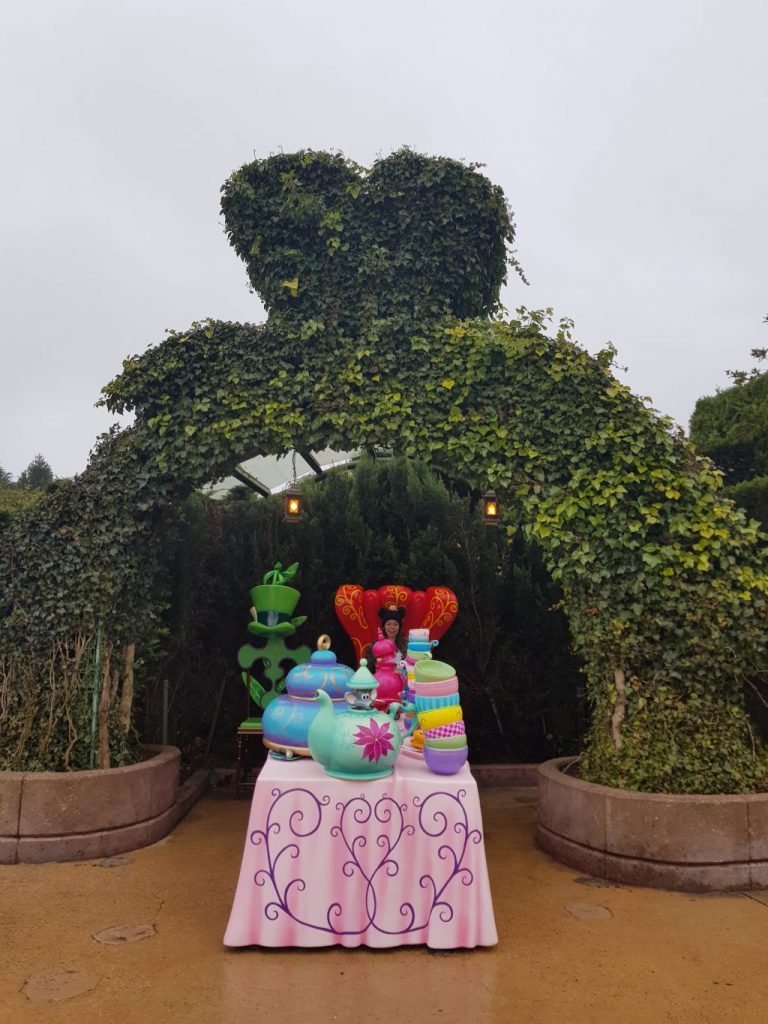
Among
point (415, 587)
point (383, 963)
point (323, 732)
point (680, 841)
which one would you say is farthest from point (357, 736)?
point (415, 587)

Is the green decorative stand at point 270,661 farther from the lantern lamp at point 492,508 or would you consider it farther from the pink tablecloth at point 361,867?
the pink tablecloth at point 361,867

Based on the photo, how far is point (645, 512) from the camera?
436 centimetres

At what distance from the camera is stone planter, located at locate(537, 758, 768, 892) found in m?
3.83

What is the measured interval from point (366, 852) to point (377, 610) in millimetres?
3059

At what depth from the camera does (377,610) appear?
606 centimetres

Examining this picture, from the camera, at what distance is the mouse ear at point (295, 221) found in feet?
17.3

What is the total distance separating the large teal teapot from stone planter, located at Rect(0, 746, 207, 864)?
192 cm

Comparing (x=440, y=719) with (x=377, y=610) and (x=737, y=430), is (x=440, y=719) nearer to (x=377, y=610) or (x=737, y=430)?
(x=377, y=610)

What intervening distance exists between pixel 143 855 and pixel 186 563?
2809 mm

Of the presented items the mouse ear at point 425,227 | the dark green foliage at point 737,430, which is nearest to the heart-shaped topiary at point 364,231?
the mouse ear at point 425,227

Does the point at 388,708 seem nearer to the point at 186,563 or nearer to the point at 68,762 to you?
the point at 68,762

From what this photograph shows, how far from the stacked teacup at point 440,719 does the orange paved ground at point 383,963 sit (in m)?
0.80

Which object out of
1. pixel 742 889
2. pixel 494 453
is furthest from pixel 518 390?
pixel 742 889

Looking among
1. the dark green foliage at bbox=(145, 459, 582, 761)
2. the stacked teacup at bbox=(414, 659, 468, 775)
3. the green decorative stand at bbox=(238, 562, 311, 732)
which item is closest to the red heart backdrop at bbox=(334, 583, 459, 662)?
the green decorative stand at bbox=(238, 562, 311, 732)
